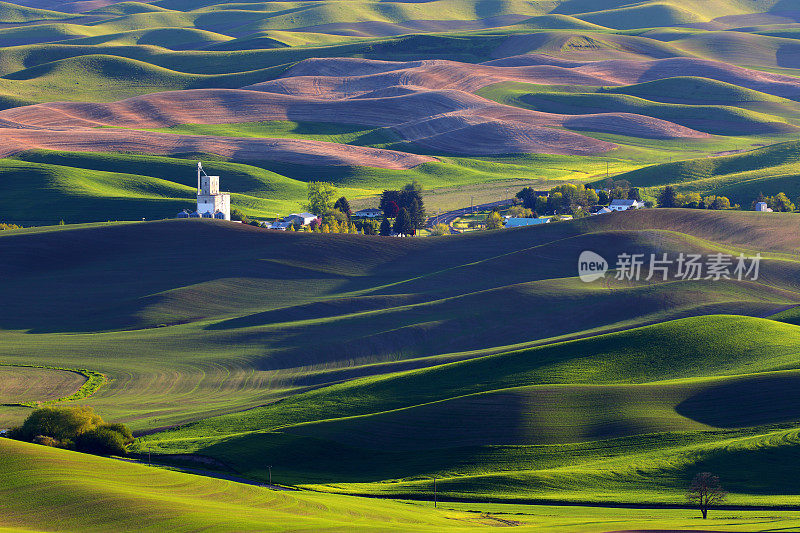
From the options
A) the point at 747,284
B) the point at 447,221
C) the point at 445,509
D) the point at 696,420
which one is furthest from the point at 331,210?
the point at 445,509

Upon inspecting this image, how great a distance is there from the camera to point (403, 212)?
15625 centimetres

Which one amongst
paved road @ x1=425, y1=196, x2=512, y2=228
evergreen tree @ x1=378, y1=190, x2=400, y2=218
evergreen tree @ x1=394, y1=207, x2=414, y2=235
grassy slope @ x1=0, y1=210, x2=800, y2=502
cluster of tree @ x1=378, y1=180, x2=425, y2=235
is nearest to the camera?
grassy slope @ x1=0, y1=210, x2=800, y2=502

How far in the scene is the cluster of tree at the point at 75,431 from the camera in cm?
6844

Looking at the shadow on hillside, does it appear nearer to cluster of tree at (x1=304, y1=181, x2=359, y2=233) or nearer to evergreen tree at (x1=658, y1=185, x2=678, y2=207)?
cluster of tree at (x1=304, y1=181, x2=359, y2=233)

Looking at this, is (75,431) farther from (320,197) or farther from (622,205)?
(622,205)

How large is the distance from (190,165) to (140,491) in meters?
151

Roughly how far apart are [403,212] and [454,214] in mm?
21389

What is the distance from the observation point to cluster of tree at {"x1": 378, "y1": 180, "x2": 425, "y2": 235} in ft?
514

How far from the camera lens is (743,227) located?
464 ft

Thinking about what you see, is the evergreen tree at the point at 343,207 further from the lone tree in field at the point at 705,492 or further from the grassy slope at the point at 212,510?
the lone tree in field at the point at 705,492

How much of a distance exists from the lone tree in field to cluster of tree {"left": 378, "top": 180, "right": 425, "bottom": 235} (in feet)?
334

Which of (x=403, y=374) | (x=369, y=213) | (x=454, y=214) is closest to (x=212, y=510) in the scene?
(x=403, y=374)

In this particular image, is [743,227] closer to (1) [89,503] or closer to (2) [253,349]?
(2) [253,349]

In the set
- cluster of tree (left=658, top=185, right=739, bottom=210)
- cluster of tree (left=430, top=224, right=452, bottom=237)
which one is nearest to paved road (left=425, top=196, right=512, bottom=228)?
cluster of tree (left=430, top=224, right=452, bottom=237)
